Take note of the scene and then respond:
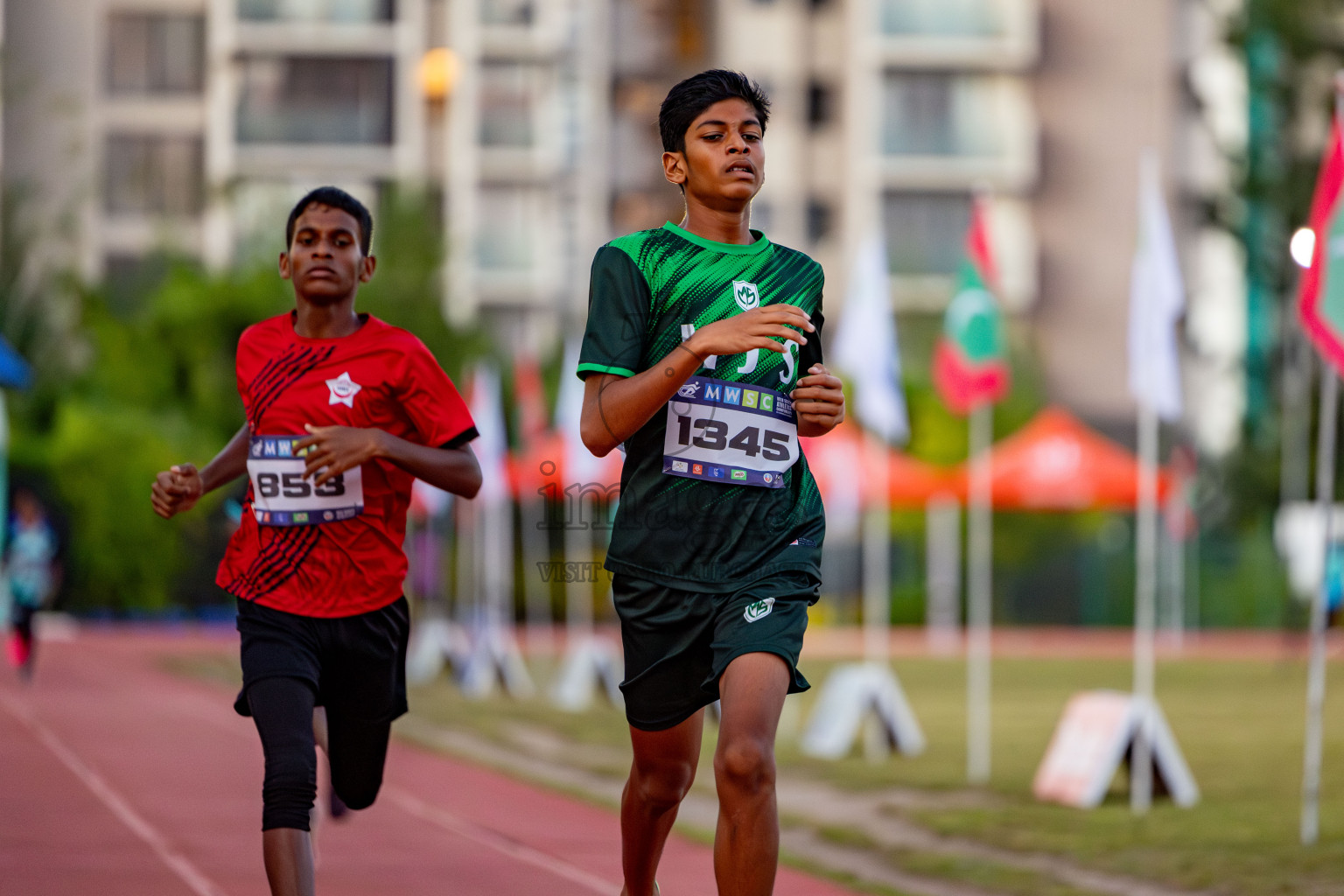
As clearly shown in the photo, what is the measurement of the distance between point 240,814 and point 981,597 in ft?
22.8

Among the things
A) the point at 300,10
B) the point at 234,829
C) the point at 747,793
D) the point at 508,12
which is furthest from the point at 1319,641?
the point at 300,10

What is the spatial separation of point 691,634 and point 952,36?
5252 centimetres

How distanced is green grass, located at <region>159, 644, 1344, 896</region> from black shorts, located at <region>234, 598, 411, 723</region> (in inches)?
141

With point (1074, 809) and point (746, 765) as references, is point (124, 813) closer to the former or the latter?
point (1074, 809)

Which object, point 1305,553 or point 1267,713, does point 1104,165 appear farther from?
point 1267,713

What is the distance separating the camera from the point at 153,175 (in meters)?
58.8

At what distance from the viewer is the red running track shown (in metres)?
8.31

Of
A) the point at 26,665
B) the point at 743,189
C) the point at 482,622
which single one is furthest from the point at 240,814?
the point at 482,622

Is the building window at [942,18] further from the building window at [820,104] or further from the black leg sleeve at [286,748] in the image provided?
the black leg sleeve at [286,748]

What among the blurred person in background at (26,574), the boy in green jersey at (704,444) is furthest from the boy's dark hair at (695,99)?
the blurred person in background at (26,574)

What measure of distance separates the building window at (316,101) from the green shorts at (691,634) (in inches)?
2114

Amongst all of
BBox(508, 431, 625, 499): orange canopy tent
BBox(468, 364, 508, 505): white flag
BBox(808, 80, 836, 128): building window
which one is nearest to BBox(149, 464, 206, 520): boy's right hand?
BBox(508, 431, 625, 499): orange canopy tent

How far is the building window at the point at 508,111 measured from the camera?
192ft

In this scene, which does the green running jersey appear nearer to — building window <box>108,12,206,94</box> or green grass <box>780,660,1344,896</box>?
green grass <box>780,660,1344,896</box>
